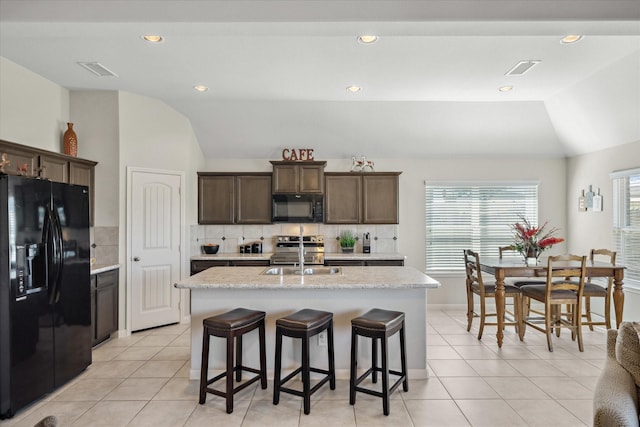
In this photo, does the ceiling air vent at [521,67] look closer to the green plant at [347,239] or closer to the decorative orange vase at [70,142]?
the green plant at [347,239]

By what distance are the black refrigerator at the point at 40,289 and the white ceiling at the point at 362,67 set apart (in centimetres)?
124

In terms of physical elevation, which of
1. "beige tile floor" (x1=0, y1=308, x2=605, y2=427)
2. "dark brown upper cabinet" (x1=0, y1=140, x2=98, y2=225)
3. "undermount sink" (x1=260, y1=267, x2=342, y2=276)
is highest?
"dark brown upper cabinet" (x1=0, y1=140, x2=98, y2=225)

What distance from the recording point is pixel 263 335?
123 inches

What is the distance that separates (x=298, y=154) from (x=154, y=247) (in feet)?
8.21

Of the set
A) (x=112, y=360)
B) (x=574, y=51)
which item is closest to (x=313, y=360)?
(x=112, y=360)

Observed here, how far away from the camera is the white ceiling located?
2.42 meters

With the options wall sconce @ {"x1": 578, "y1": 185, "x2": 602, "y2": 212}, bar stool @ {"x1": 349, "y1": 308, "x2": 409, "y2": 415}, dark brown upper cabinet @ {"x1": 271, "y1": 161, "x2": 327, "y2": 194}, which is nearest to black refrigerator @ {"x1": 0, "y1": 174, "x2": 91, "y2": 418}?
bar stool @ {"x1": 349, "y1": 308, "x2": 409, "y2": 415}

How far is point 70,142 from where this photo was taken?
14.3ft

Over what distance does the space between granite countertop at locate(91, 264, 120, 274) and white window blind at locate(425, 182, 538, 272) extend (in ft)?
14.8

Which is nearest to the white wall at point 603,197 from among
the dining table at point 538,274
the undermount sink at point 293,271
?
the dining table at point 538,274

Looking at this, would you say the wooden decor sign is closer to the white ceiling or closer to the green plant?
the white ceiling

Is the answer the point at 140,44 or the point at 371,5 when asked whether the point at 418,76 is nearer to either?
the point at 371,5

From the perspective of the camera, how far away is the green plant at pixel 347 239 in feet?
19.2

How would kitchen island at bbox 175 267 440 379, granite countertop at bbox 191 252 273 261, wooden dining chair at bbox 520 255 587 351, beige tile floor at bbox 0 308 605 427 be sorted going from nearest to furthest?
beige tile floor at bbox 0 308 605 427 < kitchen island at bbox 175 267 440 379 < wooden dining chair at bbox 520 255 587 351 < granite countertop at bbox 191 252 273 261
